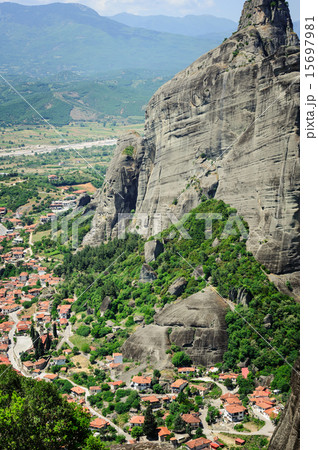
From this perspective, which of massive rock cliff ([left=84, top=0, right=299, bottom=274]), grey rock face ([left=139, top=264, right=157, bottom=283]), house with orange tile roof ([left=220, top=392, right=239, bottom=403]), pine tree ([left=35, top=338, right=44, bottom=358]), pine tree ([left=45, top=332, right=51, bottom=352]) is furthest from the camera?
grey rock face ([left=139, top=264, right=157, bottom=283])

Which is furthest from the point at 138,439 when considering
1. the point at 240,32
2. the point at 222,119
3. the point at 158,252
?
the point at 240,32

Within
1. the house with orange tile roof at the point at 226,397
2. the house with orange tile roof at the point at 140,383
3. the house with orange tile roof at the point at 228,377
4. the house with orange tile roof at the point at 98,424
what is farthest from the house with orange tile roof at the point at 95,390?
the house with orange tile roof at the point at 226,397

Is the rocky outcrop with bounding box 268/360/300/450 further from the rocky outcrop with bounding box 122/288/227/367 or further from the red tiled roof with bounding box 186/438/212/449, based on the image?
the rocky outcrop with bounding box 122/288/227/367

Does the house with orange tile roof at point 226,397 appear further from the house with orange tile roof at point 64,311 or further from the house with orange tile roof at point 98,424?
the house with orange tile roof at point 64,311

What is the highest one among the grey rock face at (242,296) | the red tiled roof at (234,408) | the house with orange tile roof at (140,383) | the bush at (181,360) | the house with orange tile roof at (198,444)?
the grey rock face at (242,296)

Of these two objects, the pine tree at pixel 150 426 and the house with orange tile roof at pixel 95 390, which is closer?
the pine tree at pixel 150 426

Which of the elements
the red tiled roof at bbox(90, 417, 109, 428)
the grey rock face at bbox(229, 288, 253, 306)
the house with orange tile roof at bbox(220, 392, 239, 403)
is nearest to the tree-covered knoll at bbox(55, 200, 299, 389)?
the grey rock face at bbox(229, 288, 253, 306)

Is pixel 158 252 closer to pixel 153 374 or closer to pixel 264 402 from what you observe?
pixel 153 374
